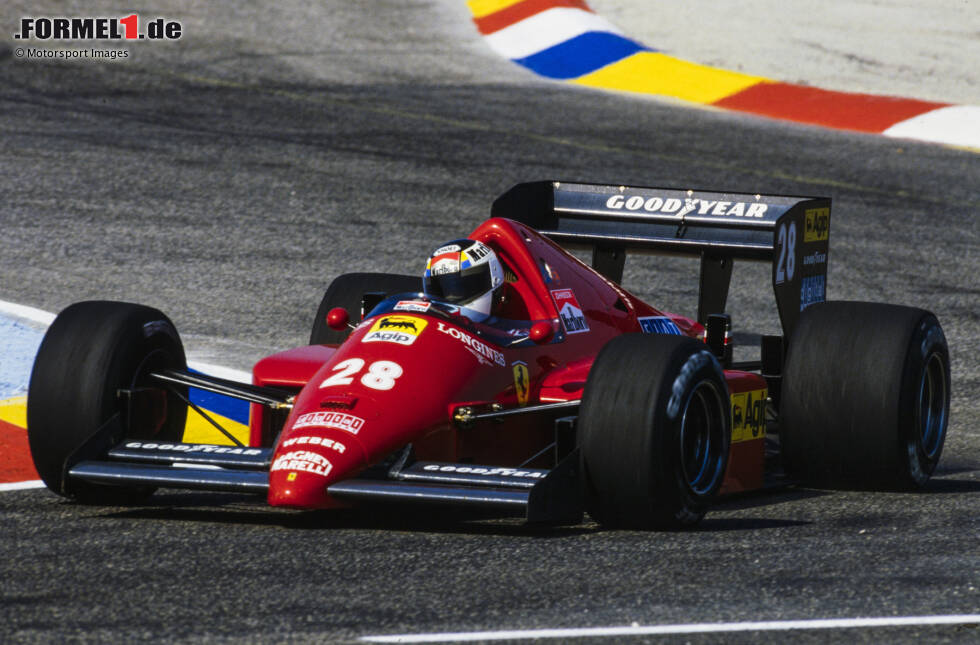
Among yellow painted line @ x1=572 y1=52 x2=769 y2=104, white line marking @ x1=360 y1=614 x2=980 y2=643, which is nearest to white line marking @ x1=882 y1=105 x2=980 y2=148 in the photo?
yellow painted line @ x1=572 y1=52 x2=769 y2=104

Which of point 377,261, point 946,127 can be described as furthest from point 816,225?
point 946,127

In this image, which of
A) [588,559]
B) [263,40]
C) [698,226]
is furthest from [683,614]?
[263,40]

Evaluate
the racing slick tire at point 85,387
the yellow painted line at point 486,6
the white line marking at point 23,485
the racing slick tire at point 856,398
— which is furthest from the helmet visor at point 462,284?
the yellow painted line at point 486,6

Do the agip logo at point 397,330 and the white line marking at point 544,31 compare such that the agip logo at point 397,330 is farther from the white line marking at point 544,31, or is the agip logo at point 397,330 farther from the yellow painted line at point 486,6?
the yellow painted line at point 486,6

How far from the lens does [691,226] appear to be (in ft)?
30.8

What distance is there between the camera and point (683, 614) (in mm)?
5184

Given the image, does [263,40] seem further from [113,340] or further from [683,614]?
[683,614]

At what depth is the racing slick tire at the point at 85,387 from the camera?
22.9 ft

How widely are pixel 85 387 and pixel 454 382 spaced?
4.75ft

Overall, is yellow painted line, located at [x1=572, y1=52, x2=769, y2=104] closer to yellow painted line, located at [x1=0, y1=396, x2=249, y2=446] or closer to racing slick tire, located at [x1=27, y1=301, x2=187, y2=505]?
yellow painted line, located at [x1=0, y1=396, x2=249, y2=446]

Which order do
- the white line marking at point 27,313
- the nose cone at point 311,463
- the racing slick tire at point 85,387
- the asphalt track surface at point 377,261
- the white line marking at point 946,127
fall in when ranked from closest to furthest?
the asphalt track surface at point 377,261
the nose cone at point 311,463
the racing slick tire at point 85,387
the white line marking at point 27,313
the white line marking at point 946,127

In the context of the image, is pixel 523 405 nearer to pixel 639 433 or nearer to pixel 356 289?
pixel 639 433

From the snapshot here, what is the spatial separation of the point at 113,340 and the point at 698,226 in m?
3.45

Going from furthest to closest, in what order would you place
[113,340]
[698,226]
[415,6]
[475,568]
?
1. [415,6]
2. [698,226]
3. [113,340]
4. [475,568]
